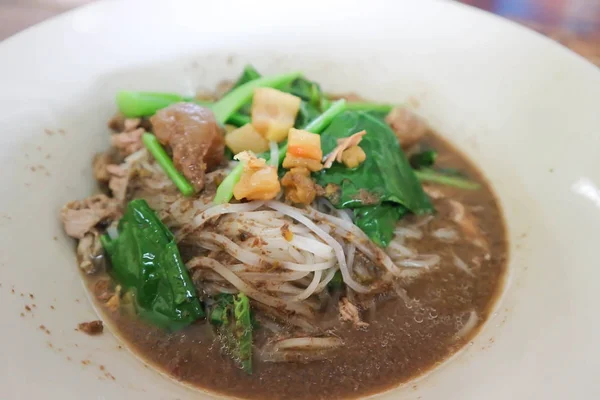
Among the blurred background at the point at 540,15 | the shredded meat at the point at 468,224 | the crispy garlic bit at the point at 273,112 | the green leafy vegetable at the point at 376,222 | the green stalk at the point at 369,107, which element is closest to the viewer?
the green leafy vegetable at the point at 376,222

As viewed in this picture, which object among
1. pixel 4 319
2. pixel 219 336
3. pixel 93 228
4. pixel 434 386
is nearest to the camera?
pixel 4 319

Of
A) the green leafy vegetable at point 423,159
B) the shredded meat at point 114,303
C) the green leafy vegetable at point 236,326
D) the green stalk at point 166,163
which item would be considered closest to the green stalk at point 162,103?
the green stalk at point 166,163

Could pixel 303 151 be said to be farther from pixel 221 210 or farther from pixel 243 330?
pixel 243 330

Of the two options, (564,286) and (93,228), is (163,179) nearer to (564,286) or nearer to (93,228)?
(93,228)

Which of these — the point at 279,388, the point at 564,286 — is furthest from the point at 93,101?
the point at 564,286

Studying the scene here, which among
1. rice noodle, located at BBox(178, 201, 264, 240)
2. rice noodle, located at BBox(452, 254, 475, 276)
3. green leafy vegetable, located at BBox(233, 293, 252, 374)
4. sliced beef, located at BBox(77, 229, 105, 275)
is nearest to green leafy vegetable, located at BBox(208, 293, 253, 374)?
green leafy vegetable, located at BBox(233, 293, 252, 374)

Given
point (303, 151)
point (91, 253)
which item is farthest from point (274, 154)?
point (91, 253)

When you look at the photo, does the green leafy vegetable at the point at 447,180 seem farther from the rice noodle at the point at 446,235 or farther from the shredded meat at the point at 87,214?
the shredded meat at the point at 87,214
